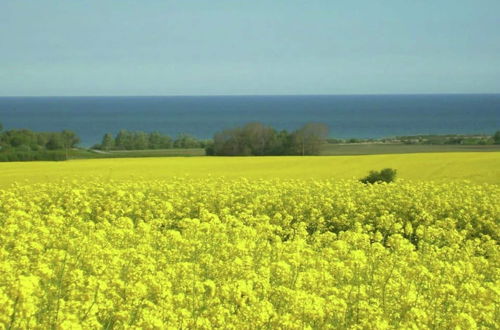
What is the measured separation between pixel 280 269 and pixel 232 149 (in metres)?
41.7

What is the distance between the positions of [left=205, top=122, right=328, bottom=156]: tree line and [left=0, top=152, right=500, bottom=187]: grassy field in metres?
15.0

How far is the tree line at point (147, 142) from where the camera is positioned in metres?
69.2

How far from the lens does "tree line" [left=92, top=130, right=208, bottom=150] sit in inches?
2726

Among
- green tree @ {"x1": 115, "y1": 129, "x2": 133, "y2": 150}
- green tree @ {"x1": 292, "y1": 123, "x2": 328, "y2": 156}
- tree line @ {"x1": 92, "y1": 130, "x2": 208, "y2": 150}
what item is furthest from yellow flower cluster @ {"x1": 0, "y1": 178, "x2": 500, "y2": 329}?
green tree @ {"x1": 115, "y1": 129, "x2": 133, "y2": 150}

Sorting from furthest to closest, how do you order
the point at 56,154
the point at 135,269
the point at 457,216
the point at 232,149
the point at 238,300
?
the point at 232,149 → the point at 56,154 → the point at 457,216 → the point at 135,269 → the point at 238,300

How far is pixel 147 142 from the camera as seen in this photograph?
7212 centimetres

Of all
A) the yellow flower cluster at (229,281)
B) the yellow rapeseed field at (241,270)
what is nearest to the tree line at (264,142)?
the yellow rapeseed field at (241,270)

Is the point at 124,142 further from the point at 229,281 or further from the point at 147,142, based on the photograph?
the point at 229,281

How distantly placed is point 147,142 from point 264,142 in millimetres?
26310

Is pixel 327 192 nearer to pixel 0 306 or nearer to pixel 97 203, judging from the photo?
pixel 97 203

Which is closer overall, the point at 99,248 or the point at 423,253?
the point at 99,248

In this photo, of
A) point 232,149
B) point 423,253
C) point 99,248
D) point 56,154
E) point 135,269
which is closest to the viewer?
point 135,269

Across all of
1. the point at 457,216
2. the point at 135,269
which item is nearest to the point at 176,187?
the point at 457,216

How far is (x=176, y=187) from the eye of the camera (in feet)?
52.7
